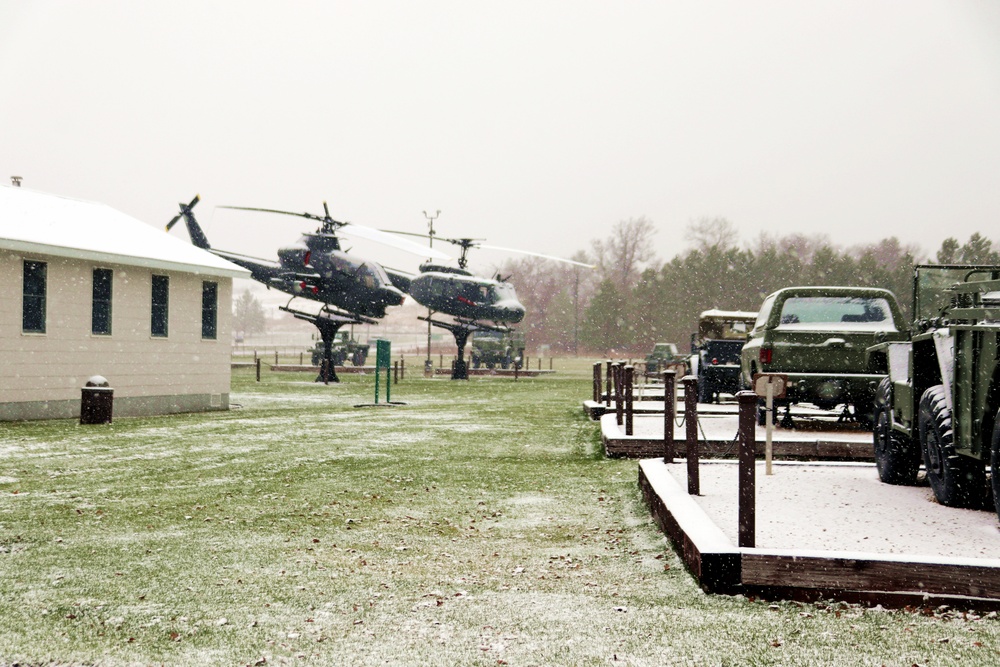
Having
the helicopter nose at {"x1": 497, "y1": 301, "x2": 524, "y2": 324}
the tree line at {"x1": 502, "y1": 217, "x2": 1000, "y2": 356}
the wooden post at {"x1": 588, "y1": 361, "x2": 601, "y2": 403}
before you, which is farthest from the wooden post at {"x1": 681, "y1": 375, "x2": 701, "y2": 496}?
the tree line at {"x1": 502, "y1": 217, "x2": 1000, "y2": 356}

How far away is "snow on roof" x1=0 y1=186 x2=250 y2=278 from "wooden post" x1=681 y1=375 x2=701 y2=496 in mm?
13881

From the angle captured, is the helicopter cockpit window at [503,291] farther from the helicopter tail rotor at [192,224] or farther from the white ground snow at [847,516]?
the white ground snow at [847,516]

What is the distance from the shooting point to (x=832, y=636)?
15.3 ft

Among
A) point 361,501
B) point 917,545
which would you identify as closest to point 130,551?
point 361,501

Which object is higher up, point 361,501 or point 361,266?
point 361,266

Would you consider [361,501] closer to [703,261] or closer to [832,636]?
[832,636]

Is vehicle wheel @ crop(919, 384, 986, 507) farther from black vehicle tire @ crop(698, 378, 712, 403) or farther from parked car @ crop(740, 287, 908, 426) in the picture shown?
black vehicle tire @ crop(698, 378, 712, 403)

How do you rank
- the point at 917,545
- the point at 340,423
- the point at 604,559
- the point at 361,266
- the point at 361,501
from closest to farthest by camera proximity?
the point at 917,545 < the point at 604,559 < the point at 361,501 < the point at 340,423 < the point at 361,266

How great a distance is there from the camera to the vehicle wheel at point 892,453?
881cm

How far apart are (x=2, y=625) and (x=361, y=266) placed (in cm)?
3522

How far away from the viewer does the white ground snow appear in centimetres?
602

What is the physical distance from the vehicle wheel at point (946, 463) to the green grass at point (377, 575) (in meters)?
2.14

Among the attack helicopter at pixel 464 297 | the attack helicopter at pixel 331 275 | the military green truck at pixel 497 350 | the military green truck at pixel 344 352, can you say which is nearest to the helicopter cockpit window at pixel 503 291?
the attack helicopter at pixel 464 297

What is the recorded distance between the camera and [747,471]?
228 inches
